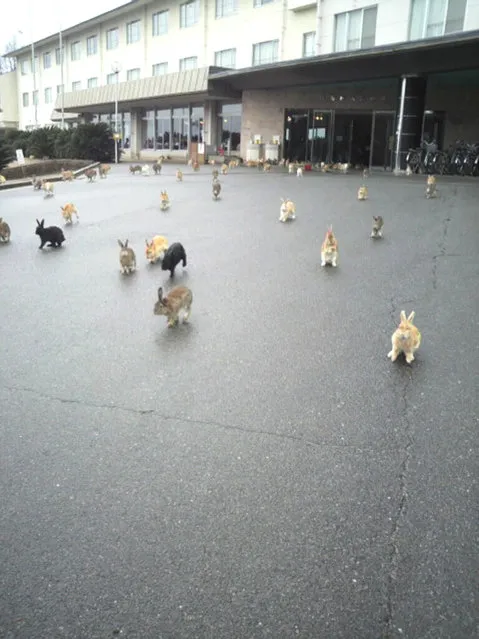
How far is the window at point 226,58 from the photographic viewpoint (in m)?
36.7

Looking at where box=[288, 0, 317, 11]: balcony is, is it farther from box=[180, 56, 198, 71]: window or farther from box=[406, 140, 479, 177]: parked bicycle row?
box=[406, 140, 479, 177]: parked bicycle row

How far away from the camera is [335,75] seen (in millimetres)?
26469

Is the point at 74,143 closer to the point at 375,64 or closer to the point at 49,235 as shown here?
the point at 375,64

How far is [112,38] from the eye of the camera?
48438 mm

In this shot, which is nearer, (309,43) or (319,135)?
(309,43)

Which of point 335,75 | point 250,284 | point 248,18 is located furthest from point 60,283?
point 248,18

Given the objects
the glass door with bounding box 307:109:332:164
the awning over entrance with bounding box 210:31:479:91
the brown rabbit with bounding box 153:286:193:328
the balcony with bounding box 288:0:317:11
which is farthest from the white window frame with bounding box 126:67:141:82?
the brown rabbit with bounding box 153:286:193:328

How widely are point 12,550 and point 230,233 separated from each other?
8647 millimetres

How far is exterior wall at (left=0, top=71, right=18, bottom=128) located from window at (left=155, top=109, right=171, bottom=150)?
114 ft

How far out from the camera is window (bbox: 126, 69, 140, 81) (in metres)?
45.7

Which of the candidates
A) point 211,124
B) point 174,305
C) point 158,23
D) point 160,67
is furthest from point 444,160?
point 158,23

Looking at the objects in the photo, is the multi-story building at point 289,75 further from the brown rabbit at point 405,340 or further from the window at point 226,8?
the brown rabbit at point 405,340

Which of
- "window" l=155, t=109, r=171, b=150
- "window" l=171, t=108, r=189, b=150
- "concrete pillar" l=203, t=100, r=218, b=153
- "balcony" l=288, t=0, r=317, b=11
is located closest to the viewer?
"balcony" l=288, t=0, r=317, b=11

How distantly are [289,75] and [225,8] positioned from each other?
12.5 meters
